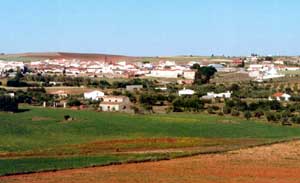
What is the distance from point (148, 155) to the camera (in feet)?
136

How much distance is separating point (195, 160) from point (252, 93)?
59018 mm

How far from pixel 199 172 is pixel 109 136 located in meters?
22.8

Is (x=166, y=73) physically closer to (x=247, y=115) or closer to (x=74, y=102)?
(x=74, y=102)

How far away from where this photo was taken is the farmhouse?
81000 mm

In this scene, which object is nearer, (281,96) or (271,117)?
(271,117)

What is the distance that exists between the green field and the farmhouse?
8.23 m

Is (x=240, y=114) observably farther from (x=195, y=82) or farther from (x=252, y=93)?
(x=195, y=82)

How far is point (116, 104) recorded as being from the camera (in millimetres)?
81438

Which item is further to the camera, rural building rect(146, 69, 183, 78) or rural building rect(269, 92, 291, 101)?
rural building rect(146, 69, 183, 78)

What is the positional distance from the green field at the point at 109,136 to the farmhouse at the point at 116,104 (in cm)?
823

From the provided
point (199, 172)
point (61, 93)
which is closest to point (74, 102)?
point (61, 93)

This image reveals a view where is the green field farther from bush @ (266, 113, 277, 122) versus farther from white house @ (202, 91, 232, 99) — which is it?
white house @ (202, 91, 232, 99)

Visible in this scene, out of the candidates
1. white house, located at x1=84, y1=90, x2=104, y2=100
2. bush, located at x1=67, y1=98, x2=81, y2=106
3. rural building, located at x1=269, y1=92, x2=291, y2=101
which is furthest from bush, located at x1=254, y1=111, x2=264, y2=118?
white house, located at x1=84, y1=90, x2=104, y2=100

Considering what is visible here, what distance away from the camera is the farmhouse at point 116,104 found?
81.0 m
